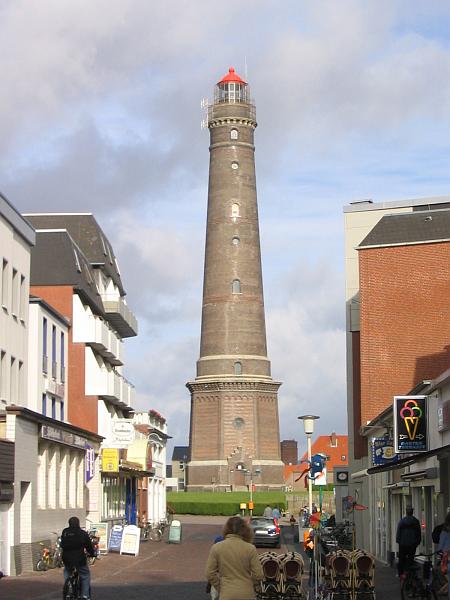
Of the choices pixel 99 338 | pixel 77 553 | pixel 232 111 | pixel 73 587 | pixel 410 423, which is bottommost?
pixel 73 587

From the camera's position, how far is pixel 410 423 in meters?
33.0

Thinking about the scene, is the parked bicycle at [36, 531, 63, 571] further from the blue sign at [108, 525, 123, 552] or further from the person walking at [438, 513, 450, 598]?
the person walking at [438, 513, 450, 598]

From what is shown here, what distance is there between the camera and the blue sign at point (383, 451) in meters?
39.9

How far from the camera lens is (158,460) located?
8588 cm

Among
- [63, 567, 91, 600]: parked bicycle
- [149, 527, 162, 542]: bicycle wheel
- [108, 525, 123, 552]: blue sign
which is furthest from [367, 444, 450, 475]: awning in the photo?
[149, 527, 162, 542]: bicycle wheel

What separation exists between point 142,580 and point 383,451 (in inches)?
426

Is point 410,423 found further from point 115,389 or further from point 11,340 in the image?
point 115,389

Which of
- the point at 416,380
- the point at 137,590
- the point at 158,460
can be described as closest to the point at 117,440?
the point at 416,380

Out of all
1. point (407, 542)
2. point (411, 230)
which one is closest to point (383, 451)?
point (407, 542)

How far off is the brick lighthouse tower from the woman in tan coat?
88755mm

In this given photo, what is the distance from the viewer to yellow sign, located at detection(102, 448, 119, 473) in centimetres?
5106

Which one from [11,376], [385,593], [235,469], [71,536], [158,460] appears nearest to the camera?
[71,536]

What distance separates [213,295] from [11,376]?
6554 cm

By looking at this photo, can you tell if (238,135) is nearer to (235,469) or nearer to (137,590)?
(235,469)
